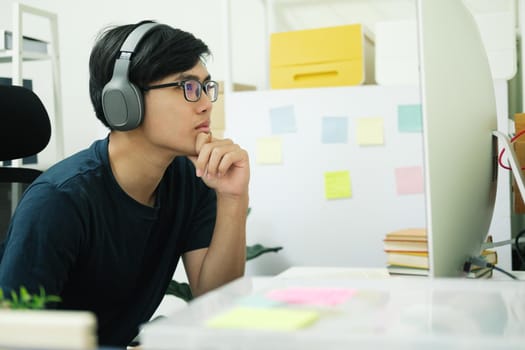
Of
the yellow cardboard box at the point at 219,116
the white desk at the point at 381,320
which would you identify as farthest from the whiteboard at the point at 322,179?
the white desk at the point at 381,320

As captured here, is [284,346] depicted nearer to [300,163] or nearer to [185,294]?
[185,294]

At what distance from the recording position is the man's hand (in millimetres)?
1149

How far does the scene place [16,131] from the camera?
1.23 m

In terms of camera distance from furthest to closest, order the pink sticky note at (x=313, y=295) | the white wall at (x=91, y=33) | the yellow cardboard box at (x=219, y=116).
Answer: the white wall at (x=91, y=33)
the yellow cardboard box at (x=219, y=116)
the pink sticky note at (x=313, y=295)

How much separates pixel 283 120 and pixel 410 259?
1.13 meters

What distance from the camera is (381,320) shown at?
1.48ft

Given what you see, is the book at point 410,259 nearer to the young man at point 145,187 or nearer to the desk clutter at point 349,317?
the young man at point 145,187

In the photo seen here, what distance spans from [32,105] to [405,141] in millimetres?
1317

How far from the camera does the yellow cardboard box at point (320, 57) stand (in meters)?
2.23

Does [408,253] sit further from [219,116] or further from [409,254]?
[219,116]

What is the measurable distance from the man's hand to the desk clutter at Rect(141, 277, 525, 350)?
1.88 ft

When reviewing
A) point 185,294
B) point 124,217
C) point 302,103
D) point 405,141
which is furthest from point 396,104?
point 124,217

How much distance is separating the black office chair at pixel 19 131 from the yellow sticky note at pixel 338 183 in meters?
1.13

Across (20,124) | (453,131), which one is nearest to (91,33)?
(20,124)
